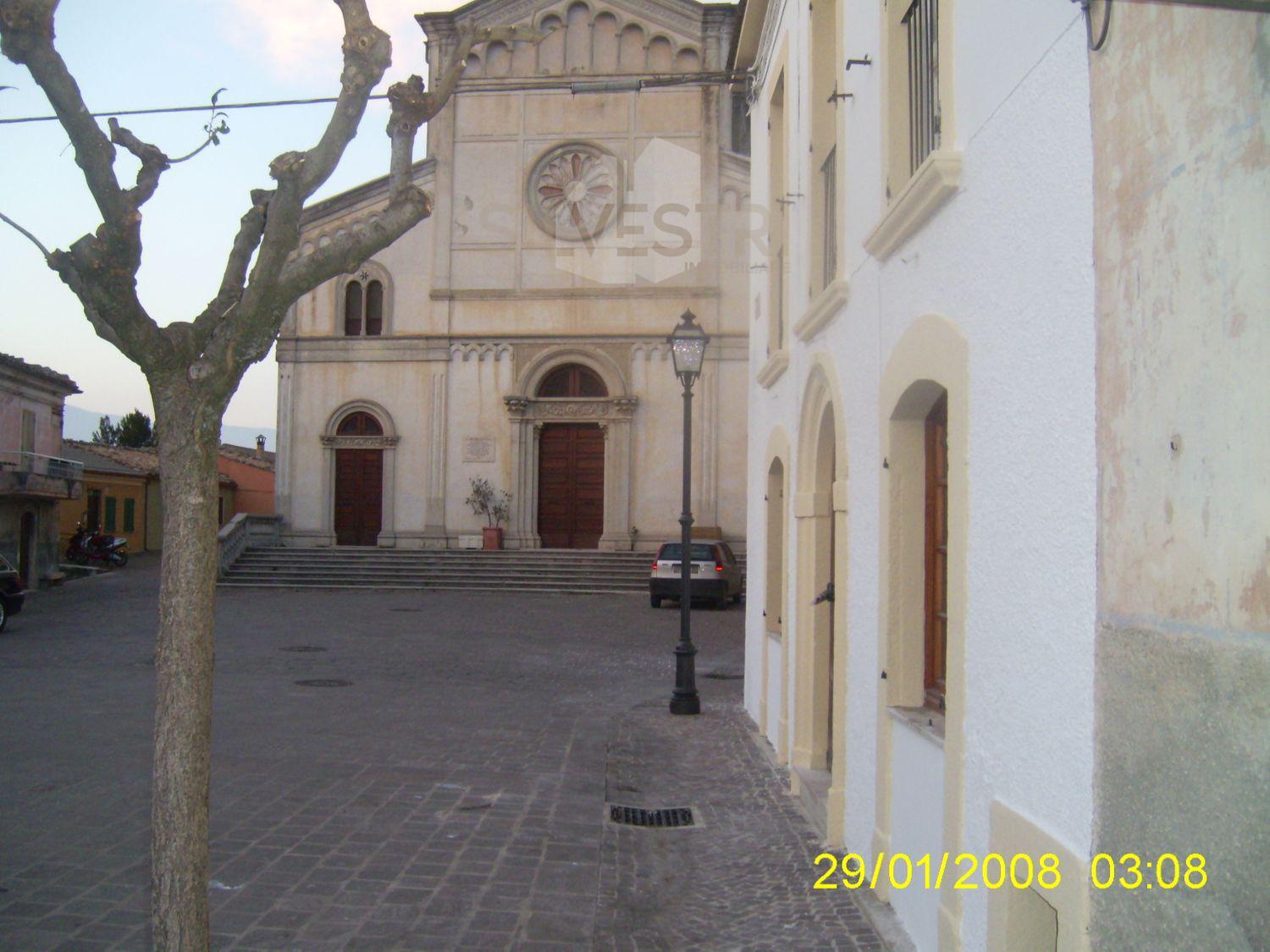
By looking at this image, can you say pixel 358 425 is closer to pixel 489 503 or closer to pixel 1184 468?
pixel 489 503

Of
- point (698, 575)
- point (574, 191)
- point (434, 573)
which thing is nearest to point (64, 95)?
point (698, 575)

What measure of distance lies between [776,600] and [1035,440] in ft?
21.3

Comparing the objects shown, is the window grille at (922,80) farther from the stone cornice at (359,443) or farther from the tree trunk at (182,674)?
the stone cornice at (359,443)

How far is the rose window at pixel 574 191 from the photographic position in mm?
31844

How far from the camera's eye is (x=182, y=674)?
342 centimetres

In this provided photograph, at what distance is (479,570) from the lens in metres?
28.9

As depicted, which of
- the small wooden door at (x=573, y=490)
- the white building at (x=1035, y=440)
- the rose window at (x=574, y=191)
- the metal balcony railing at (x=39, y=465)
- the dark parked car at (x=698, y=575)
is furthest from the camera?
the rose window at (x=574, y=191)

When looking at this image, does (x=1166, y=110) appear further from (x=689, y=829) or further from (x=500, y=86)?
(x=500, y=86)

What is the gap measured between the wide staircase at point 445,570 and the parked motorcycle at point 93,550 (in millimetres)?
8418

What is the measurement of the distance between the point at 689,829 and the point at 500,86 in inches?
1125

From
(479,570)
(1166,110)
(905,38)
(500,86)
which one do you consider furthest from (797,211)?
(500,86)

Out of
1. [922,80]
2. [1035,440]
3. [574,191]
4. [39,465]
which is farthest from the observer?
[574,191]

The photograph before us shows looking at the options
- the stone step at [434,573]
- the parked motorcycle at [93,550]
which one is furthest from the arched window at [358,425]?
the parked motorcycle at [93,550]

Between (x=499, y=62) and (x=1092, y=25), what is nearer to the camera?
(x=1092, y=25)
